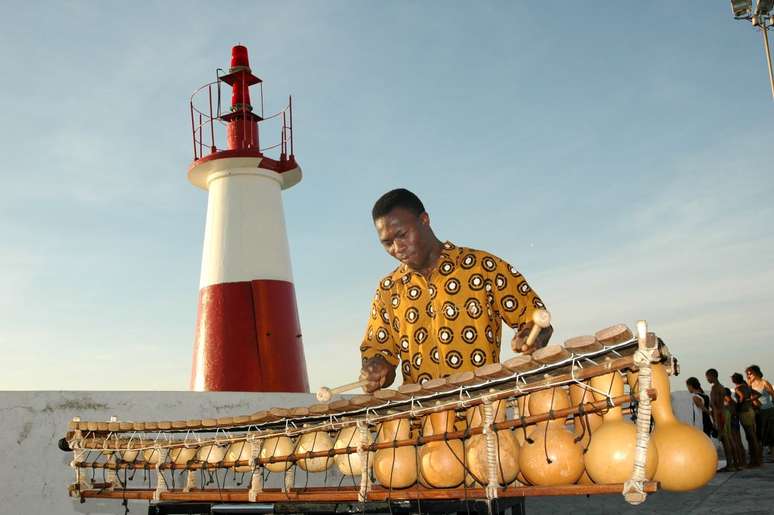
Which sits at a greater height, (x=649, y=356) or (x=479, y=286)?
(x=479, y=286)

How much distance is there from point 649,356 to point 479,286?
5.49 feet

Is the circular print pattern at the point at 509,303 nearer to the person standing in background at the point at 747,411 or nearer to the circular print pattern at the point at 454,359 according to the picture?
the circular print pattern at the point at 454,359

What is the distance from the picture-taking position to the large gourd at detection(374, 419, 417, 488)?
3.78 metres

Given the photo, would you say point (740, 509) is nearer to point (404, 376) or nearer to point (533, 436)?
point (404, 376)

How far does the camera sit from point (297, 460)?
440 cm

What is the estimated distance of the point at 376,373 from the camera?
4684mm

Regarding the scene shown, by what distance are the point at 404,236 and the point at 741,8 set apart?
849 centimetres

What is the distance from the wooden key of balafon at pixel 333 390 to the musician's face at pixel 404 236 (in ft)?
2.59

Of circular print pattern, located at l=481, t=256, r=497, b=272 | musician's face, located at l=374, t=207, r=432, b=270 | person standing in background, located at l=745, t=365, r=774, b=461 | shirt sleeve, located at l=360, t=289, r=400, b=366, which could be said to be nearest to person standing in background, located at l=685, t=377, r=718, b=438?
person standing in background, located at l=745, t=365, r=774, b=461

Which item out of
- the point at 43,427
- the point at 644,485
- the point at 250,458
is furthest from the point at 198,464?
the point at 644,485

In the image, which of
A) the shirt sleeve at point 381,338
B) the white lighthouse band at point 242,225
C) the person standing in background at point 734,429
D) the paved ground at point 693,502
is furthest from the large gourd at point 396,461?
the person standing in background at point 734,429

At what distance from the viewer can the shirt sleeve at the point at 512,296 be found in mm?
4316

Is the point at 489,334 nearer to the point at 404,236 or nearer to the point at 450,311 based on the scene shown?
the point at 450,311

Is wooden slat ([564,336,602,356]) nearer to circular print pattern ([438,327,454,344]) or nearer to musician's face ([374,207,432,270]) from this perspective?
circular print pattern ([438,327,454,344])
